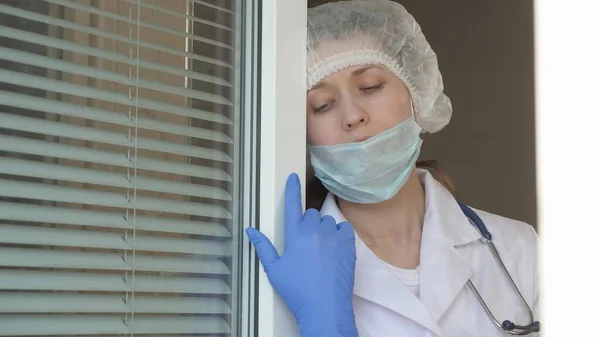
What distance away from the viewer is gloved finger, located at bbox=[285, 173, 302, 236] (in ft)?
3.81

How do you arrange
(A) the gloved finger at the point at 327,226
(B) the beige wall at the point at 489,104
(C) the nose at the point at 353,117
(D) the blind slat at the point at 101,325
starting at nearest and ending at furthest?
(D) the blind slat at the point at 101,325
(A) the gloved finger at the point at 327,226
(C) the nose at the point at 353,117
(B) the beige wall at the point at 489,104

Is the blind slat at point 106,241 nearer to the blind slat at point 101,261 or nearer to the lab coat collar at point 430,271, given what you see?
the blind slat at point 101,261

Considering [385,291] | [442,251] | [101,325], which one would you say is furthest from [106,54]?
[442,251]

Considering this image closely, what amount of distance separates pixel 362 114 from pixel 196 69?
366 mm

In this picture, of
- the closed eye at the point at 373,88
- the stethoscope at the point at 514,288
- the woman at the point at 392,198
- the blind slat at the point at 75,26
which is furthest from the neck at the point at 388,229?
the blind slat at the point at 75,26

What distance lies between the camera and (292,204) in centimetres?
116

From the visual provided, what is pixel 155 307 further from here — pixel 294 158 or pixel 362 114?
pixel 362 114

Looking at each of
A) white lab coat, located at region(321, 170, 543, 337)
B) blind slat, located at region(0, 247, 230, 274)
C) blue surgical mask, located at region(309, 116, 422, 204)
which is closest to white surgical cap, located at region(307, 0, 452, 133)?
blue surgical mask, located at region(309, 116, 422, 204)

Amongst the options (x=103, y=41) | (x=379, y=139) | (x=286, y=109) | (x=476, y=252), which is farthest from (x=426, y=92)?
(x=103, y=41)

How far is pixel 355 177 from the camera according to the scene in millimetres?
1411

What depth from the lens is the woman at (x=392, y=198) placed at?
4.63 feet

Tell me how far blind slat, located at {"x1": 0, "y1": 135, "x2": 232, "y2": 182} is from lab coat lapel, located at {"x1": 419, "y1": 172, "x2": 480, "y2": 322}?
1.70ft

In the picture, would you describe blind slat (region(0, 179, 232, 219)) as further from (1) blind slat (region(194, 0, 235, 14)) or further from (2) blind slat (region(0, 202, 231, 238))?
(1) blind slat (region(194, 0, 235, 14))

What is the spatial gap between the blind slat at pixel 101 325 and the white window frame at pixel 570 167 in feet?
1.58
